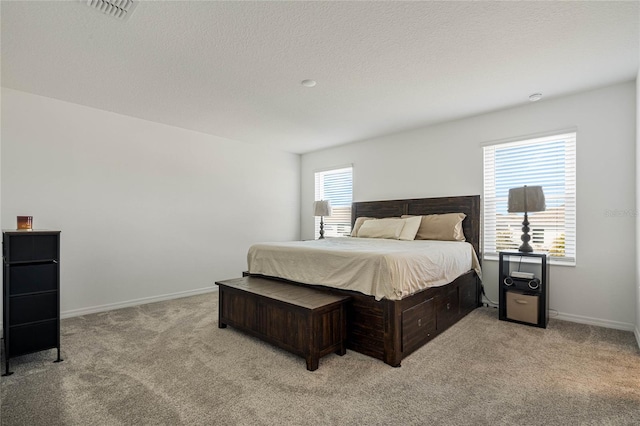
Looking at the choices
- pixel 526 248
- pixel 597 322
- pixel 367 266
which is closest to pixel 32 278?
pixel 367 266

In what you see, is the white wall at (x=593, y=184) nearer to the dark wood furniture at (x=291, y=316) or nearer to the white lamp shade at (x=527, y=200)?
the white lamp shade at (x=527, y=200)

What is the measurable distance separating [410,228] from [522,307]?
1.52m

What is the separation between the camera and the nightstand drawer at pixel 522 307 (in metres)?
3.29

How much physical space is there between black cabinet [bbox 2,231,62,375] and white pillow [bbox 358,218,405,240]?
Result: 352cm

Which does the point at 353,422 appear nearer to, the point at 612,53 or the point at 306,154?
the point at 612,53

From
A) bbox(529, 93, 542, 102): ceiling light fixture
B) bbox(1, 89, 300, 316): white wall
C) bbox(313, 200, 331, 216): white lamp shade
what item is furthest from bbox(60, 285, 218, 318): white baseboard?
bbox(529, 93, 542, 102): ceiling light fixture

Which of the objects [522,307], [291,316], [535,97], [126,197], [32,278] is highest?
[535,97]

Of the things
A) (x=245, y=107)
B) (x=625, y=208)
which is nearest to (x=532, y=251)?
(x=625, y=208)

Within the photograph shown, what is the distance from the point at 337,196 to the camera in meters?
5.96

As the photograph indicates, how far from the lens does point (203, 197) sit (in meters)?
4.92

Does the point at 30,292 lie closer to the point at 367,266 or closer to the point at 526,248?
the point at 367,266

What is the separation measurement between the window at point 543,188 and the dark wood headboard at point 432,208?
16 cm

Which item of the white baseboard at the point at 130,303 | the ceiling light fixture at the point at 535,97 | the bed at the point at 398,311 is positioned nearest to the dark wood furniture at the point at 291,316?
the bed at the point at 398,311

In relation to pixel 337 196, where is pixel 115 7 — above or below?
above
